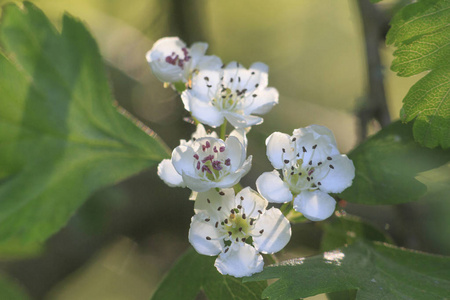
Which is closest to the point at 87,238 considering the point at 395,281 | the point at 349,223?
the point at 349,223

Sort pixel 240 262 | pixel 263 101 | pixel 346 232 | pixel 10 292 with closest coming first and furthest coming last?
pixel 240 262 < pixel 263 101 < pixel 346 232 < pixel 10 292

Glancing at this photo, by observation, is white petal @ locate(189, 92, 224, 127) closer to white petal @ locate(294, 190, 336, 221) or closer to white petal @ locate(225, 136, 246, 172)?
white petal @ locate(225, 136, 246, 172)

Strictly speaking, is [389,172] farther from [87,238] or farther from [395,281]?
[87,238]

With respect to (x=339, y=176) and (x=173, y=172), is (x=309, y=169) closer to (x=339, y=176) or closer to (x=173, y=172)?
(x=339, y=176)

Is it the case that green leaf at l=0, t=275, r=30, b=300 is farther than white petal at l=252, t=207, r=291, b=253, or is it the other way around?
green leaf at l=0, t=275, r=30, b=300

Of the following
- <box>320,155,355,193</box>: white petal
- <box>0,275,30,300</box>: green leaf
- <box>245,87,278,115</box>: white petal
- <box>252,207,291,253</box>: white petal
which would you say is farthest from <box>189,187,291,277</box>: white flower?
<box>0,275,30,300</box>: green leaf

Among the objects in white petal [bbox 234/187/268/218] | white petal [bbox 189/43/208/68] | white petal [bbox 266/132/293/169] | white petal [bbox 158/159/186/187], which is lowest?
white petal [bbox 234/187/268/218]

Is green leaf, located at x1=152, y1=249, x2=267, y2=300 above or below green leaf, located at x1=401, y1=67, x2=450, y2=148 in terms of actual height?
below

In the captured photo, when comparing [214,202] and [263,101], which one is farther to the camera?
[263,101]

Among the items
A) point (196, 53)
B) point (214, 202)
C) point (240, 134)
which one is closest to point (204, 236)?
point (214, 202)
